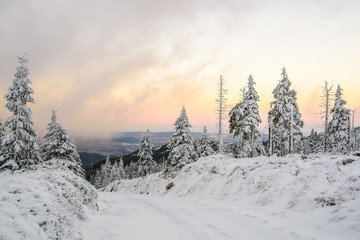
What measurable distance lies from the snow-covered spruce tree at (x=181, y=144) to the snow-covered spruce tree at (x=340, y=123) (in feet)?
80.8

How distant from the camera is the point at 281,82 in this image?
3234cm

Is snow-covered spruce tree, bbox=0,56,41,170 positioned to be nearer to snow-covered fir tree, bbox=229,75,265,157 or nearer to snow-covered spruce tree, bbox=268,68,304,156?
snow-covered fir tree, bbox=229,75,265,157

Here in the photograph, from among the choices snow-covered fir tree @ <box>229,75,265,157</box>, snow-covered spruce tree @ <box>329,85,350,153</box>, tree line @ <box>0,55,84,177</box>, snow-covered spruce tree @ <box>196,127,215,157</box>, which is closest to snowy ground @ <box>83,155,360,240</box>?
tree line @ <box>0,55,84,177</box>

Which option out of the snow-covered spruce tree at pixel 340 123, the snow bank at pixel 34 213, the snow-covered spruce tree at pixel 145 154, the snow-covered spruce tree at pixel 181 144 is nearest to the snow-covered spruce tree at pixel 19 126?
the snow bank at pixel 34 213

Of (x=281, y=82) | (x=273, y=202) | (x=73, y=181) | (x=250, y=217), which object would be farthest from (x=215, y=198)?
(x=281, y=82)

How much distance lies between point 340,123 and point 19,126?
45102mm

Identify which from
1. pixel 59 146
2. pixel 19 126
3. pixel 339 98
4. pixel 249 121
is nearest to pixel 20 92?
pixel 19 126

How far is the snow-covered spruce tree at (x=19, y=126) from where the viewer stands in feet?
65.3

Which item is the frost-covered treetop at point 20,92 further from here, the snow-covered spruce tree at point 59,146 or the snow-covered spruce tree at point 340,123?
the snow-covered spruce tree at point 340,123

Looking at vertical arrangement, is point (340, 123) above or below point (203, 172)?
above

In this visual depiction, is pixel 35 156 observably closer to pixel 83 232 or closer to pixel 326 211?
pixel 83 232

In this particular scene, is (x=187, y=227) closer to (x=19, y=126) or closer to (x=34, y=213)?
(x=34, y=213)

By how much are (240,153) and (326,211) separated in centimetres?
2447

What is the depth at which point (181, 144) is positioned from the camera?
3600cm
